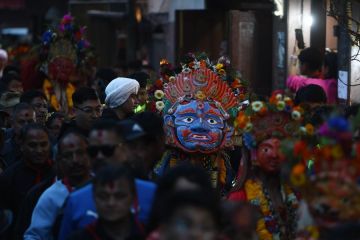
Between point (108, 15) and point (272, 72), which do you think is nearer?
point (272, 72)

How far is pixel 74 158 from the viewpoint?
27.0ft

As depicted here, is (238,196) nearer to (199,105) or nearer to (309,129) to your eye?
(309,129)

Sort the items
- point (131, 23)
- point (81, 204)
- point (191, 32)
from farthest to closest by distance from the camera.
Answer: point (131, 23)
point (191, 32)
point (81, 204)

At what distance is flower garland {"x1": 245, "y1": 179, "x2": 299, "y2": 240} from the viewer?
812 centimetres

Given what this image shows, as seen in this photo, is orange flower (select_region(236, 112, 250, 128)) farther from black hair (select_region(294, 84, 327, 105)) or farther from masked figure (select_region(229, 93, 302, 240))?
black hair (select_region(294, 84, 327, 105))

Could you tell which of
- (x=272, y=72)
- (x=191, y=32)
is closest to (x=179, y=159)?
(x=272, y=72)

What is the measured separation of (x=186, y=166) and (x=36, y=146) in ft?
8.92

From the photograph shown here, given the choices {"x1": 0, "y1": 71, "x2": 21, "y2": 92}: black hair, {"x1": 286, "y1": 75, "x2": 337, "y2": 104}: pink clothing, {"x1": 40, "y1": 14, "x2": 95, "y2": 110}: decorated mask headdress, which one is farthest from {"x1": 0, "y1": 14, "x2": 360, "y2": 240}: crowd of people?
{"x1": 40, "y1": 14, "x2": 95, "y2": 110}: decorated mask headdress

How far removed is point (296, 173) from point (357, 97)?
717 centimetres

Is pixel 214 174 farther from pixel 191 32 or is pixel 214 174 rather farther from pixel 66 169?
pixel 191 32

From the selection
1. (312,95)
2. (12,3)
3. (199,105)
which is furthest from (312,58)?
(12,3)

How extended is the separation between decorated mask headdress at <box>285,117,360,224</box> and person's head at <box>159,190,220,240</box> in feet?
3.47

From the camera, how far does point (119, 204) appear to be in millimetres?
6832

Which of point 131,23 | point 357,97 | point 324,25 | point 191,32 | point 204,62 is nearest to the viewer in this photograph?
point 204,62
